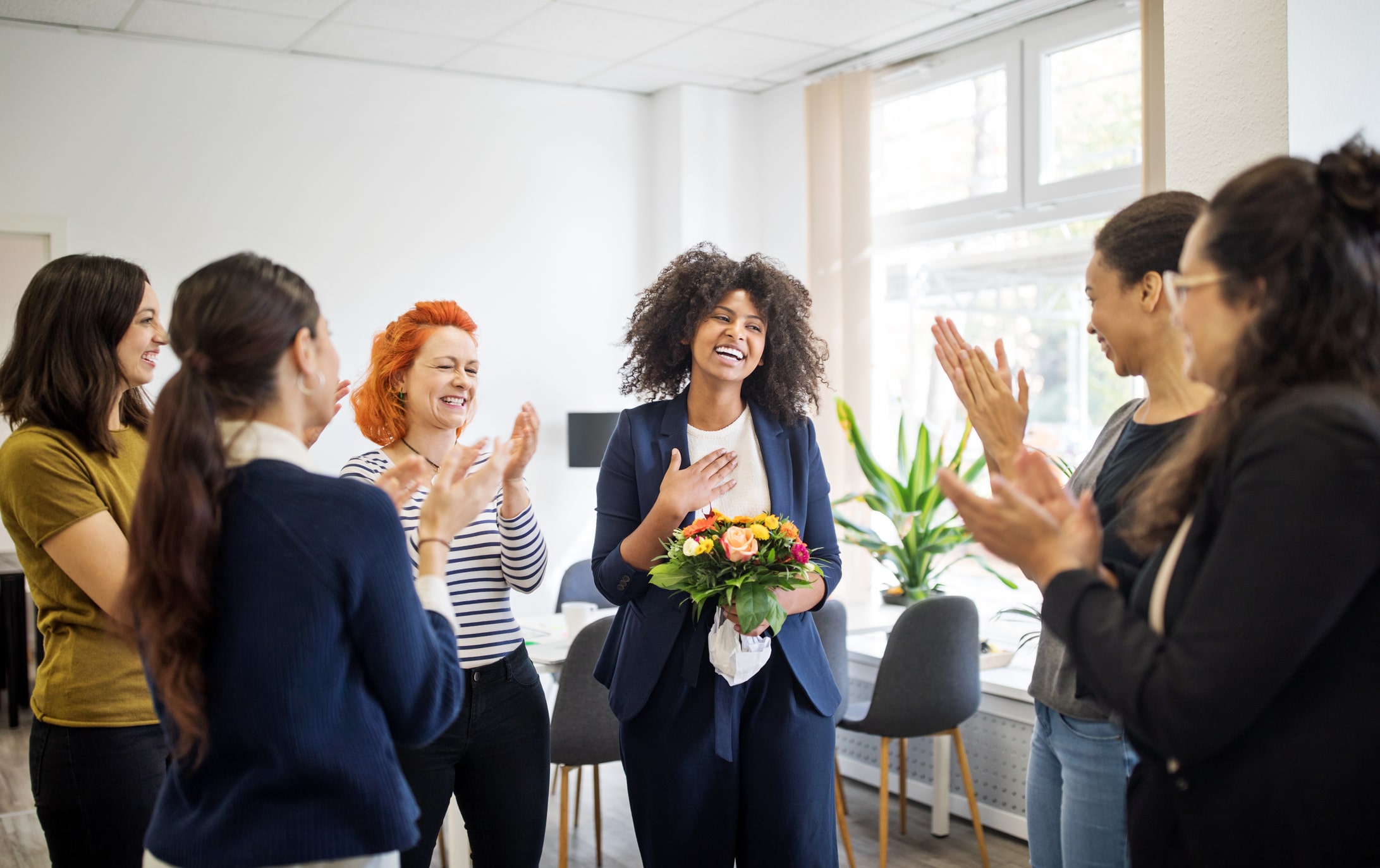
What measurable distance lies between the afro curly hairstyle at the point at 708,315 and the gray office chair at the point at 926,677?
1288mm

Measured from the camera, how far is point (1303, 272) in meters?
1.11

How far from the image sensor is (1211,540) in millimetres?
1161

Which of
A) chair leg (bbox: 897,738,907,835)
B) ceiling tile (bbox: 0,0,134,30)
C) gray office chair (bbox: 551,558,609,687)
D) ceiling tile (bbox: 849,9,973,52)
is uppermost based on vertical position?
ceiling tile (bbox: 849,9,973,52)

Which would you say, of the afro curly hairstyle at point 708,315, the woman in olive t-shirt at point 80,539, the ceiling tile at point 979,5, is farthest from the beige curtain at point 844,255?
the woman in olive t-shirt at point 80,539

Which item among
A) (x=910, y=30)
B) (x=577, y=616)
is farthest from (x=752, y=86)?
(x=577, y=616)

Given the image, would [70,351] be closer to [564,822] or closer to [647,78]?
[564,822]

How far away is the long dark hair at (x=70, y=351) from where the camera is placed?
1.92 metres

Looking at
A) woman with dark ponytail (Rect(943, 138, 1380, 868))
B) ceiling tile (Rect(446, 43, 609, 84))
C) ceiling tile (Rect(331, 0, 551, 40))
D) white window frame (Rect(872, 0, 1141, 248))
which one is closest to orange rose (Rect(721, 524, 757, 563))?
woman with dark ponytail (Rect(943, 138, 1380, 868))

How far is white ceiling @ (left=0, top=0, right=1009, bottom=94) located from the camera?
467 cm

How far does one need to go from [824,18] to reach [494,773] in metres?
3.93

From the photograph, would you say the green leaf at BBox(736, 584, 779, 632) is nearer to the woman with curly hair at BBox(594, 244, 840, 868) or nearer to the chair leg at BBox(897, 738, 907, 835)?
the woman with curly hair at BBox(594, 244, 840, 868)

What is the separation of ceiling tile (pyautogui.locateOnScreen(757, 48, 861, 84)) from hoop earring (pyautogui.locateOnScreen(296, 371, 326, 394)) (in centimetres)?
458

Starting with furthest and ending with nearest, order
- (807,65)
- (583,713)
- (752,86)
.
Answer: (752,86), (807,65), (583,713)

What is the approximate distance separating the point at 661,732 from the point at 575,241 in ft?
14.1
